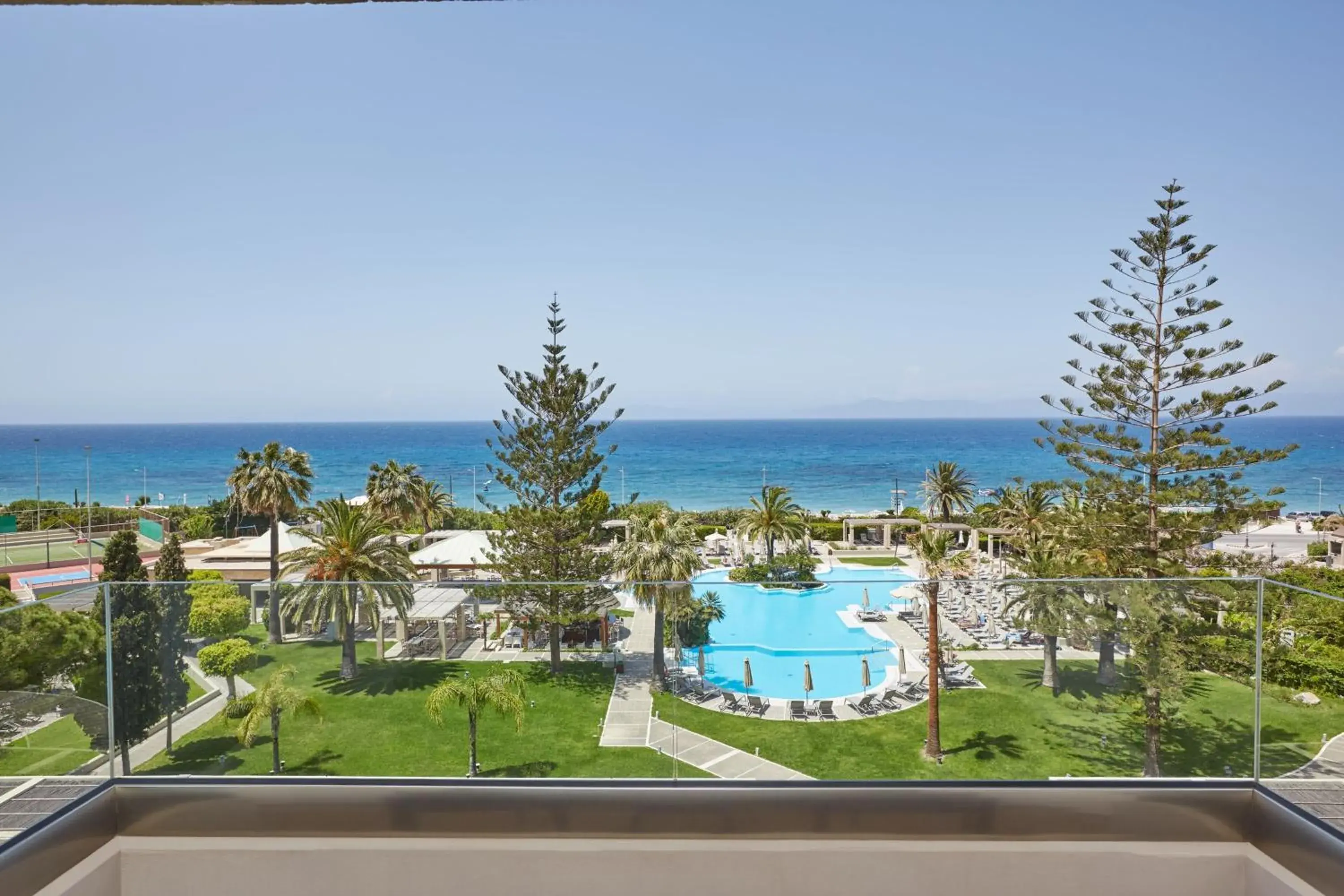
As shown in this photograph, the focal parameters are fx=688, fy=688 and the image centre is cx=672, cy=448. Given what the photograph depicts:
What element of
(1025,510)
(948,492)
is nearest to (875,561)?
(948,492)

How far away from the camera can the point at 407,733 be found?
220 centimetres

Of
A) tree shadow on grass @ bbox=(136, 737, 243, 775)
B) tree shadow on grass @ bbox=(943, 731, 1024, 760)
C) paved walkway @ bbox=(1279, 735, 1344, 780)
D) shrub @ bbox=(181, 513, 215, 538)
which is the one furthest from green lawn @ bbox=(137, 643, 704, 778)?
shrub @ bbox=(181, 513, 215, 538)

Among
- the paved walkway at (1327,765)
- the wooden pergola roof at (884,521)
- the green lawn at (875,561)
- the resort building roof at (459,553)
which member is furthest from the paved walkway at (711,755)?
the wooden pergola roof at (884,521)

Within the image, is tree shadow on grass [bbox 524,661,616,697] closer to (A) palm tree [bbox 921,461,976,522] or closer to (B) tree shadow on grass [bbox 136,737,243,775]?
(B) tree shadow on grass [bbox 136,737,243,775]

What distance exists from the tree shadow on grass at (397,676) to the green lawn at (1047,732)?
2.39ft

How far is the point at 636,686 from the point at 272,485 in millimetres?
14432

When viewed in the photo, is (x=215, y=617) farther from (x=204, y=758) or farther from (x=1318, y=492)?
(x=1318, y=492)

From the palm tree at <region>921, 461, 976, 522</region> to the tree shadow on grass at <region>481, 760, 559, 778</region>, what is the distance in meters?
23.1

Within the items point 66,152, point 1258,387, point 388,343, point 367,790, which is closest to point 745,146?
point 1258,387

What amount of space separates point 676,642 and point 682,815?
0.66 meters

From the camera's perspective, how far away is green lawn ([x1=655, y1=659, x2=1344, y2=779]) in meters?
1.96

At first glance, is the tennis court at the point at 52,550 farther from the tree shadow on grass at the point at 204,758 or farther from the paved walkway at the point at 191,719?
the tree shadow on grass at the point at 204,758

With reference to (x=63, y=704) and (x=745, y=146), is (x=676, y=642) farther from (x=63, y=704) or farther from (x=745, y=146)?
(x=745, y=146)

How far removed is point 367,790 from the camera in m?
1.82
